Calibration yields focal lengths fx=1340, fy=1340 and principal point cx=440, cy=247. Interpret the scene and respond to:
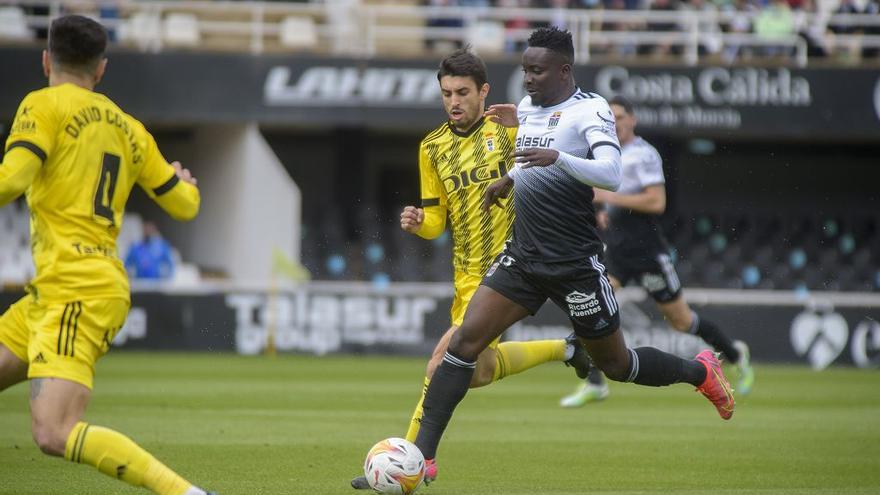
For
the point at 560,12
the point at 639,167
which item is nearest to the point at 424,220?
the point at 639,167

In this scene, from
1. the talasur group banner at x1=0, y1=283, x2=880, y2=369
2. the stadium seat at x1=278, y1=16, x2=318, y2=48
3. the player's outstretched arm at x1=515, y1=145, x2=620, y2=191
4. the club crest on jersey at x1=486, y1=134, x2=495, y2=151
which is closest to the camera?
the player's outstretched arm at x1=515, y1=145, x2=620, y2=191

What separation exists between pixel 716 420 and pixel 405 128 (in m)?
14.7

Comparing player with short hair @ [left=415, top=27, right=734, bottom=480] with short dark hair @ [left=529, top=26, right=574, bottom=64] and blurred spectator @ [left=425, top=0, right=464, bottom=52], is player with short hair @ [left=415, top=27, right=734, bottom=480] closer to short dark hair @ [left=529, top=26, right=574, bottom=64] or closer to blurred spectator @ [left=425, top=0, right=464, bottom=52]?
short dark hair @ [left=529, top=26, right=574, bottom=64]

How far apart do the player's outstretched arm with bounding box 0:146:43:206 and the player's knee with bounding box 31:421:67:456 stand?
0.91m

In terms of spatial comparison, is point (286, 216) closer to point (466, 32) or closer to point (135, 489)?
point (466, 32)

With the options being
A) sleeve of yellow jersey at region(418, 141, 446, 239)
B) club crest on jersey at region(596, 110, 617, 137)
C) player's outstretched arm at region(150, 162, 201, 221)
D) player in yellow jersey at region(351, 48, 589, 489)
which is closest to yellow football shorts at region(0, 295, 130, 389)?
player's outstretched arm at region(150, 162, 201, 221)

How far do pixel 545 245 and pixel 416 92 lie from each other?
16021mm

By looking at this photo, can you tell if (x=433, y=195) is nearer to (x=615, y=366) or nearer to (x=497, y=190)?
(x=497, y=190)

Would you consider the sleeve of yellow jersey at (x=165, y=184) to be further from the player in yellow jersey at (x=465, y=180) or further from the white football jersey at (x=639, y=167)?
the white football jersey at (x=639, y=167)

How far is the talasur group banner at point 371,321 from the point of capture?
63.8 ft

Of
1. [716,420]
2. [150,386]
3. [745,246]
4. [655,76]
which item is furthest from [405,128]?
[716,420]

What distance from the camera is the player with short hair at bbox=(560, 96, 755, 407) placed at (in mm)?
11578

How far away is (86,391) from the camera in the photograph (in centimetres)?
548

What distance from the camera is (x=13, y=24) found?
22.4m
